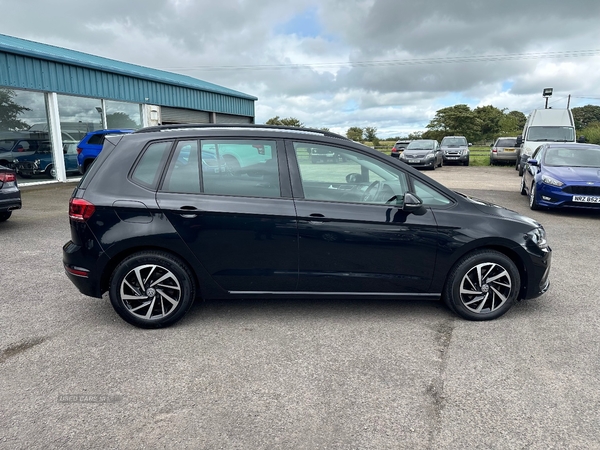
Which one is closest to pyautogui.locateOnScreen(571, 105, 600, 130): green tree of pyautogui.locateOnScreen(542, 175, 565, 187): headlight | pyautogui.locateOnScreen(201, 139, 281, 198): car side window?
pyautogui.locateOnScreen(542, 175, 565, 187): headlight

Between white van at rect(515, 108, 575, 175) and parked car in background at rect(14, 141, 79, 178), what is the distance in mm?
16860

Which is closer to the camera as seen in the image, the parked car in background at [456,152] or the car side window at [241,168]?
the car side window at [241,168]

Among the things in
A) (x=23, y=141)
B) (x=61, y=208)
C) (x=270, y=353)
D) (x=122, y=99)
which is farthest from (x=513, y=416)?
(x=122, y=99)

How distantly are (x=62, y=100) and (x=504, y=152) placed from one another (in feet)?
69.5

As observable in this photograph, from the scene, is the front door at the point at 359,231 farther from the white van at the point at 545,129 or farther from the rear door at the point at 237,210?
the white van at the point at 545,129

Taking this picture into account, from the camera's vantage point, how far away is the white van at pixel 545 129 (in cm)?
1748

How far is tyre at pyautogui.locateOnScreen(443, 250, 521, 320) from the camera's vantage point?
12.0 feet

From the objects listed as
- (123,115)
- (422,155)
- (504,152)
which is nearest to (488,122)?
(504,152)

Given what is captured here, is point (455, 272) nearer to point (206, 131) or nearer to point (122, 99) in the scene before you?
point (206, 131)

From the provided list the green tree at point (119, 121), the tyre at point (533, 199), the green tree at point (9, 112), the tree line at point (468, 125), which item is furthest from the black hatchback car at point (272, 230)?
the tree line at point (468, 125)

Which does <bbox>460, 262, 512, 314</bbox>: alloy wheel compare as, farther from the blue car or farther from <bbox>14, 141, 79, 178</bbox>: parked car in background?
<bbox>14, 141, 79, 178</bbox>: parked car in background

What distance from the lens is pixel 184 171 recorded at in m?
3.54

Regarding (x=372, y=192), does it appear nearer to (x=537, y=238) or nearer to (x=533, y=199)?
(x=537, y=238)

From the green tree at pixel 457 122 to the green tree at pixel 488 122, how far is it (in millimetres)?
2598
